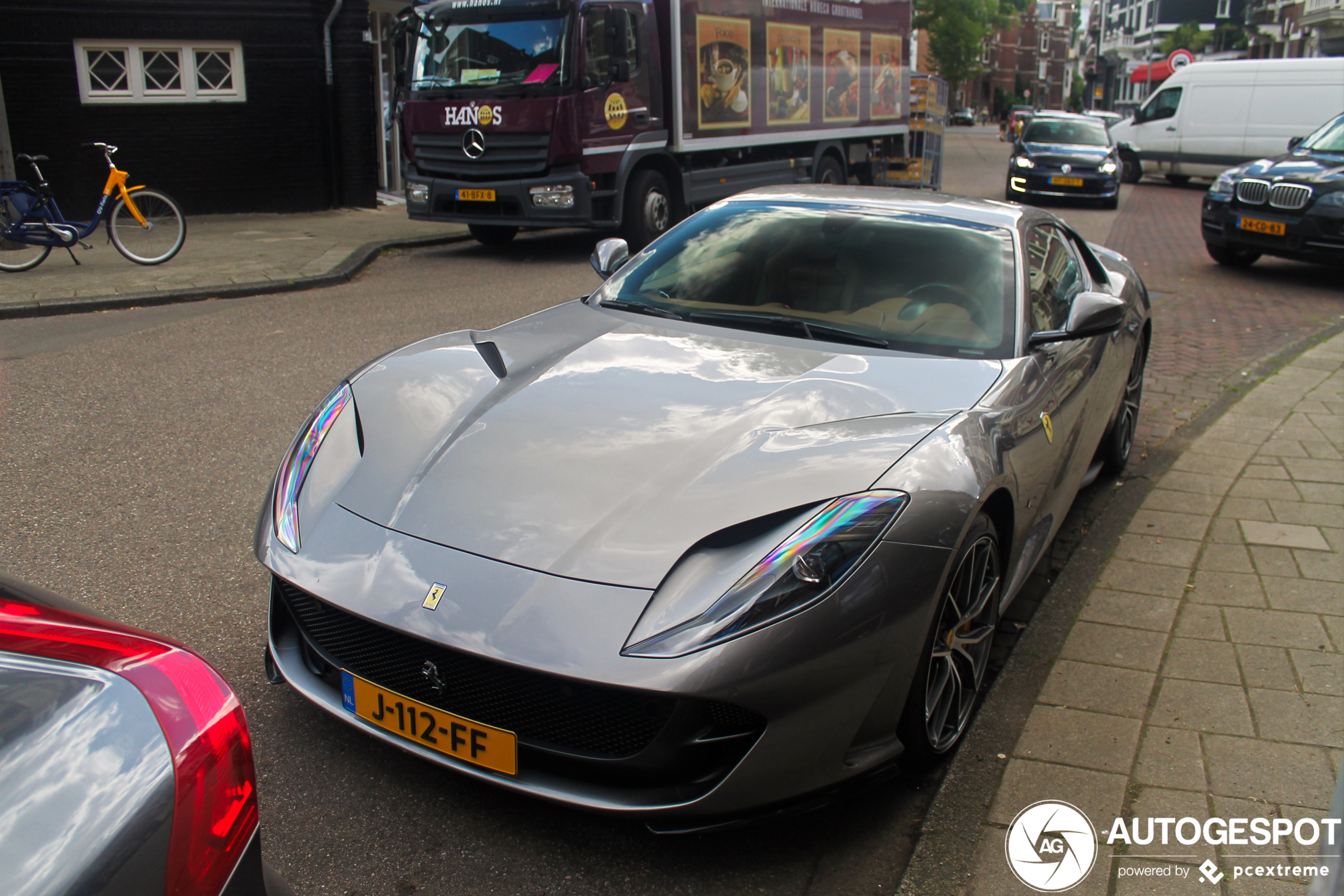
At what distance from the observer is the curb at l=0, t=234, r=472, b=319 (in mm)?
8102

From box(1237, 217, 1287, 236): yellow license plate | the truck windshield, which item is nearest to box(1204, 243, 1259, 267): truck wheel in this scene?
box(1237, 217, 1287, 236): yellow license plate

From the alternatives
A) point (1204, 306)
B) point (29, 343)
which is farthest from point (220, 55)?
point (1204, 306)

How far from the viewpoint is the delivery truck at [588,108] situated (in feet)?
35.8

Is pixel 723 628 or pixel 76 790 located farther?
pixel 723 628

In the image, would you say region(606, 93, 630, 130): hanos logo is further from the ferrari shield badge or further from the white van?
the white van

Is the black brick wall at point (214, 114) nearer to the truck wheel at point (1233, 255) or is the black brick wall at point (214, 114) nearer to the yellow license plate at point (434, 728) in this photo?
the truck wheel at point (1233, 255)

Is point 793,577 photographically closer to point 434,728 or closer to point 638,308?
point 434,728

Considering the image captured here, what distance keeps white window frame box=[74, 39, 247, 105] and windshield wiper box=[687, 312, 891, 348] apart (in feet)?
43.0

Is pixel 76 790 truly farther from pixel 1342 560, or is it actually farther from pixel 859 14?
pixel 859 14

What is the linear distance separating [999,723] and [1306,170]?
385 inches

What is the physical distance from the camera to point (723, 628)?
82.4 inches

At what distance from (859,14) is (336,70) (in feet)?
25.9

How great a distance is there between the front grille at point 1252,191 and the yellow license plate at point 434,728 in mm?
10836

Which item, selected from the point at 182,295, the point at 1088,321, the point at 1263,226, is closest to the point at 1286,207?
the point at 1263,226
